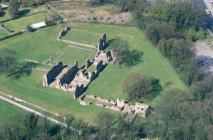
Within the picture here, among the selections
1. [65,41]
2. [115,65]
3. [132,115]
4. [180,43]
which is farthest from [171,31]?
[132,115]

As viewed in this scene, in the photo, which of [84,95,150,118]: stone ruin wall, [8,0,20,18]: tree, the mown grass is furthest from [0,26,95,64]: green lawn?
[84,95,150,118]: stone ruin wall

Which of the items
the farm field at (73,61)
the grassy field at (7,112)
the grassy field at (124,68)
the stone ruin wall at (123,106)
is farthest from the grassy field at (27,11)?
the stone ruin wall at (123,106)

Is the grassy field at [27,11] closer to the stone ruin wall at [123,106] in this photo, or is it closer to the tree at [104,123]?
the stone ruin wall at [123,106]

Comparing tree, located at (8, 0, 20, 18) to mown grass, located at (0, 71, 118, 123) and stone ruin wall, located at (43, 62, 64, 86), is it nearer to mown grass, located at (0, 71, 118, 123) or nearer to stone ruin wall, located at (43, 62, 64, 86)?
mown grass, located at (0, 71, 118, 123)

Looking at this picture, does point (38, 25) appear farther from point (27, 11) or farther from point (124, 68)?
point (124, 68)

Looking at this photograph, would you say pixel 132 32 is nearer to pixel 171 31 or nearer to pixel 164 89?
pixel 171 31
